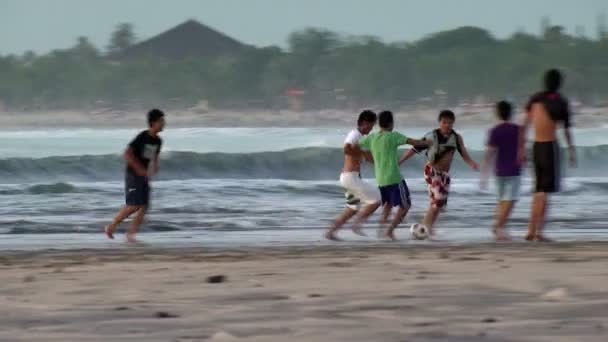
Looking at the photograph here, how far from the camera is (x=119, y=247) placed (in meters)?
10.5

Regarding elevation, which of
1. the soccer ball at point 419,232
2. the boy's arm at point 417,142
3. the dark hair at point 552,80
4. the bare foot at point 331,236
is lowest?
the bare foot at point 331,236

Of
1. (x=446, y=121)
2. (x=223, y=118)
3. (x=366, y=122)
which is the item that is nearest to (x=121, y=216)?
(x=366, y=122)

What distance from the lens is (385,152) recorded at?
10938 mm

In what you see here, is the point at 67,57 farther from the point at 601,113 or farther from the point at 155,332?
the point at 155,332

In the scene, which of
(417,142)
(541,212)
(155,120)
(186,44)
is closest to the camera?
(541,212)

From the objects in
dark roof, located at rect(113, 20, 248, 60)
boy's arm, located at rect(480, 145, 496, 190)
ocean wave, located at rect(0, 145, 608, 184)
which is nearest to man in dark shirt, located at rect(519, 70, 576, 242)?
boy's arm, located at rect(480, 145, 496, 190)

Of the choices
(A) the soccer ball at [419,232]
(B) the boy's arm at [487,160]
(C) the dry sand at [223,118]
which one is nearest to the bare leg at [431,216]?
(A) the soccer ball at [419,232]

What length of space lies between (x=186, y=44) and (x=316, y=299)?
471ft

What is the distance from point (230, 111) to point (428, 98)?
17.7 m

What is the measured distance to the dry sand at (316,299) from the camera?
16.4 feet

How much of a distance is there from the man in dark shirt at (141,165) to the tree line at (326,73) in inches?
4033

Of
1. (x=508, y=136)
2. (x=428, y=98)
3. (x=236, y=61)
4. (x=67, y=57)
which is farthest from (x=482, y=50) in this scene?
(x=508, y=136)

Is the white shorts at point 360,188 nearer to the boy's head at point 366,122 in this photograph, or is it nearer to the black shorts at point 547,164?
the boy's head at point 366,122

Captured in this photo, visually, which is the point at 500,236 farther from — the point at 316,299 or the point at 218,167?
the point at 218,167
